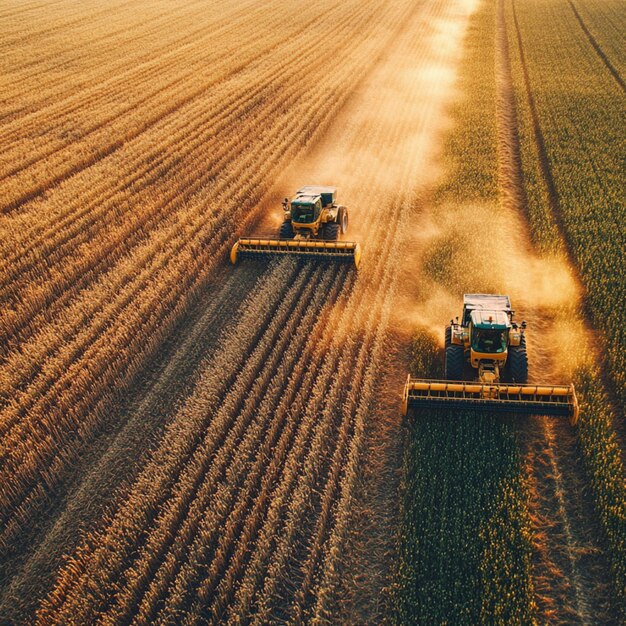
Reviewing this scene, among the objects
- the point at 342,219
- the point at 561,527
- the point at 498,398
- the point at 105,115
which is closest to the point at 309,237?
the point at 342,219

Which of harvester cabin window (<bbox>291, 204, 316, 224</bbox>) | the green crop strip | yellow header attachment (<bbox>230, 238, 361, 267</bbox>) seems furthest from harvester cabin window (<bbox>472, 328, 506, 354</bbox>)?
harvester cabin window (<bbox>291, 204, 316, 224</bbox>)

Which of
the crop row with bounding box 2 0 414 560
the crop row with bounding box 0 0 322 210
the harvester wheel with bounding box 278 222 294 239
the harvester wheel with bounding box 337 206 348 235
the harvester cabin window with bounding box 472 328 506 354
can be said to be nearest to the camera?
the crop row with bounding box 2 0 414 560

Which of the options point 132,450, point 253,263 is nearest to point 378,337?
point 253,263

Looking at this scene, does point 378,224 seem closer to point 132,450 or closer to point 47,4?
point 132,450

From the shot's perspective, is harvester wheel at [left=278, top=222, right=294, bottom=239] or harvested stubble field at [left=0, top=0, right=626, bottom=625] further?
harvester wheel at [left=278, top=222, right=294, bottom=239]

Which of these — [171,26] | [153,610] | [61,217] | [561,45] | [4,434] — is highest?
[171,26]

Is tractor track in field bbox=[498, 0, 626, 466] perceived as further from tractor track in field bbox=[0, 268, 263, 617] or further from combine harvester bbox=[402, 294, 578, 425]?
tractor track in field bbox=[0, 268, 263, 617]

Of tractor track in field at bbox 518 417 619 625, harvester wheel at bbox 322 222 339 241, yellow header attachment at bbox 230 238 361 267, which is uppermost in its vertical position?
harvester wheel at bbox 322 222 339 241

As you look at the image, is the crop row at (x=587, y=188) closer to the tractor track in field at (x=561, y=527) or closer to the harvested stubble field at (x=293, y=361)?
the harvested stubble field at (x=293, y=361)
